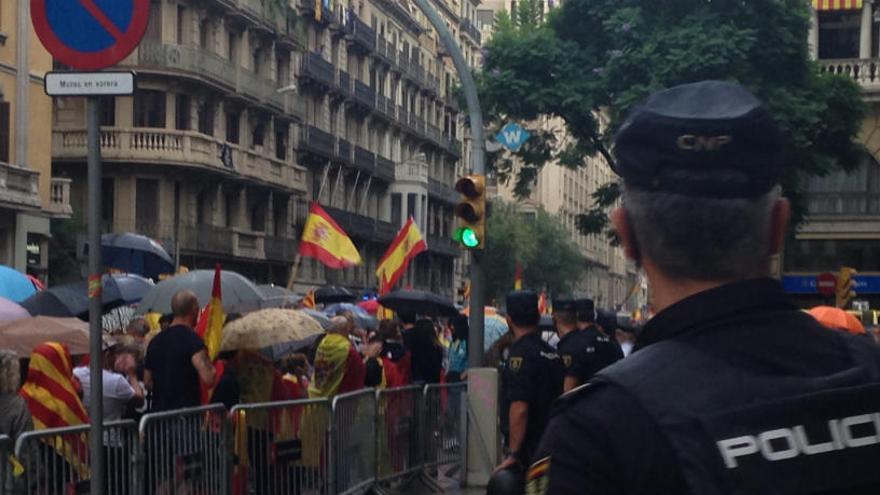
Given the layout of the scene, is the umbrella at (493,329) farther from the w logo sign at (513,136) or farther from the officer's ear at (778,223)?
the officer's ear at (778,223)

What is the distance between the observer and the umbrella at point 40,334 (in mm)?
11742

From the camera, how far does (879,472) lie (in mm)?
2299

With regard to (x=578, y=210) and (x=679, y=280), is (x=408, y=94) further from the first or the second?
(x=679, y=280)

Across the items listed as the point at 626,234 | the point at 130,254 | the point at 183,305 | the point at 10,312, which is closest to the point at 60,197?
the point at 130,254

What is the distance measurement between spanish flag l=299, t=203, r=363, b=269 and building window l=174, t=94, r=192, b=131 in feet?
71.2

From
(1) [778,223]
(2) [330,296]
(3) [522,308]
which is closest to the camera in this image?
(1) [778,223]

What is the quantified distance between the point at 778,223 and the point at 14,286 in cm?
1494

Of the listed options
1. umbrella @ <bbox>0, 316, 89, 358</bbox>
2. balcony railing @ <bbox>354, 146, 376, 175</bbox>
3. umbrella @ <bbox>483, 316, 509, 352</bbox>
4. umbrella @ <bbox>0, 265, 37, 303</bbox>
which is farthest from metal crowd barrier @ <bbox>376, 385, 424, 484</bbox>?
balcony railing @ <bbox>354, 146, 376, 175</bbox>

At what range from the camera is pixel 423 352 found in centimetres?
1727

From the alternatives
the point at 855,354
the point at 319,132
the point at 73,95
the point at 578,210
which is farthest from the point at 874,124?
the point at 578,210

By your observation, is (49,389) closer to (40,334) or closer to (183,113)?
(40,334)

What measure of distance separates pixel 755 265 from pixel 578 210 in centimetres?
11310

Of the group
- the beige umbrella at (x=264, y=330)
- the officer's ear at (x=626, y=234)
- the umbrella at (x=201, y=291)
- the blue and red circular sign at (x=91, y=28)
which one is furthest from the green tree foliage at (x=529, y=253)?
the officer's ear at (x=626, y=234)

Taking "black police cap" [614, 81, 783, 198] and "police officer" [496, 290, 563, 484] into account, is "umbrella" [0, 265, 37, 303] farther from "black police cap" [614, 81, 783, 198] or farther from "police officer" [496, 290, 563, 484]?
"black police cap" [614, 81, 783, 198]
